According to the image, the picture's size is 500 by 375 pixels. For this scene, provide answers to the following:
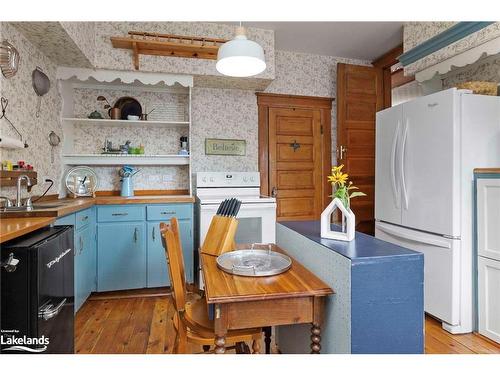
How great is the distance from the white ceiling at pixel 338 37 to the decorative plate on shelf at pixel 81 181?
2.14 m

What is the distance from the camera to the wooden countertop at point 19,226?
1189 millimetres

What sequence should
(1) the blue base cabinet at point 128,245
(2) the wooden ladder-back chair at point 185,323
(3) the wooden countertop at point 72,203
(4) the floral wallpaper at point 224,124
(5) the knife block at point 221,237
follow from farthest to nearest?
(4) the floral wallpaper at point 224,124, (1) the blue base cabinet at point 128,245, (3) the wooden countertop at point 72,203, (5) the knife block at point 221,237, (2) the wooden ladder-back chair at point 185,323

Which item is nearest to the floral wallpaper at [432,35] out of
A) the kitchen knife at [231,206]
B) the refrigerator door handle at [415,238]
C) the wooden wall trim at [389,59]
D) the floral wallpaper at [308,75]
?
the wooden wall trim at [389,59]

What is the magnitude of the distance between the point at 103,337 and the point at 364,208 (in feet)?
10.2

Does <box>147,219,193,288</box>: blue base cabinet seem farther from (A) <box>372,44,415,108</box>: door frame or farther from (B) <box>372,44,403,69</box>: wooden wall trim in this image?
(B) <box>372,44,403,69</box>: wooden wall trim

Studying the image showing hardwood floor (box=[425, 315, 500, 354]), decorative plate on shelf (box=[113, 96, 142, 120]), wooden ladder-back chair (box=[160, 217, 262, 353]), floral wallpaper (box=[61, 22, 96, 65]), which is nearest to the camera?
wooden ladder-back chair (box=[160, 217, 262, 353])

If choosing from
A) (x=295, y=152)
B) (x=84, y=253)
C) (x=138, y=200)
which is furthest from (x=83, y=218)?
(x=295, y=152)

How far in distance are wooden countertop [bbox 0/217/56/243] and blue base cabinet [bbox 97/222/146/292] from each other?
1.16m

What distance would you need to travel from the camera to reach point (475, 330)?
2.18 meters

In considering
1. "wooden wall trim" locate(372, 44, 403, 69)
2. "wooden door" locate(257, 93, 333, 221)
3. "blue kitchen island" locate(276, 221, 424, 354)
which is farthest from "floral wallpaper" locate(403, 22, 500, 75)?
"blue kitchen island" locate(276, 221, 424, 354)

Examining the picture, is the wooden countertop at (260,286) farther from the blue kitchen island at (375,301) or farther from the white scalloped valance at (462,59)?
the white scalloped valance at (462,59)
